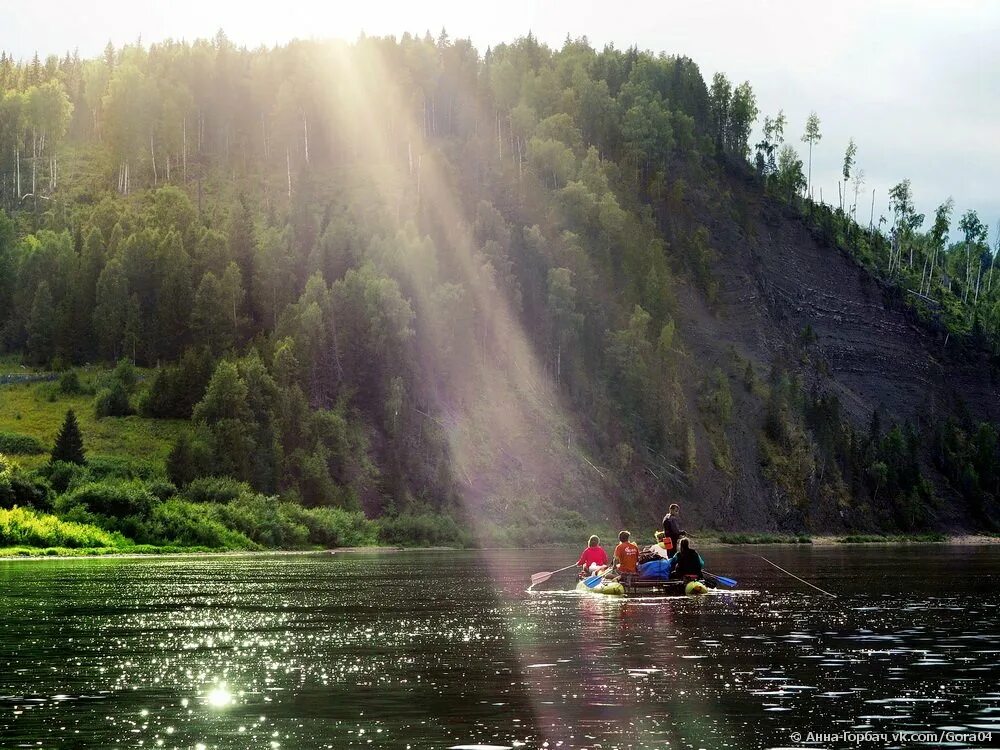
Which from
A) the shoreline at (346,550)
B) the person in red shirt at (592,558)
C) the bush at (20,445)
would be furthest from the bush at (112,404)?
the person in red shirt at (592,558)

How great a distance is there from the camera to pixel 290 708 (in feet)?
74.6

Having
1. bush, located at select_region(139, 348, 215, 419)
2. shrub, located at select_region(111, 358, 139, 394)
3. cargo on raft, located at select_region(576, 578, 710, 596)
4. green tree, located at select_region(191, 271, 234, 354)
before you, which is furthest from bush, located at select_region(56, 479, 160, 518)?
green tree, located at select_region(191, 271, 234, 354)

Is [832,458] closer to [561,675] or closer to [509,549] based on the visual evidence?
[509,549]

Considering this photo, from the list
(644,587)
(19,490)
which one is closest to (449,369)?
(19,490)

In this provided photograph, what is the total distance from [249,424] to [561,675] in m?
90.6

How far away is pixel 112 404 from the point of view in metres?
125

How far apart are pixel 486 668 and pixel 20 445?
93.6m

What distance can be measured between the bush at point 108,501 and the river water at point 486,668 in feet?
115

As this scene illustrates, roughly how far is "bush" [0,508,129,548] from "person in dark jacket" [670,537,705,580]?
46.7 metres

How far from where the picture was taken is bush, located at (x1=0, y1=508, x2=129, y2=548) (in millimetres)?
80062

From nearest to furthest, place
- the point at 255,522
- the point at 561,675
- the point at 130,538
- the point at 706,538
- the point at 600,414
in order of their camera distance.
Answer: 1. the point at 561,675
2. the point at 130,538
3. the point at 255,522
4. the point at 706,538
5. the point at 600,414

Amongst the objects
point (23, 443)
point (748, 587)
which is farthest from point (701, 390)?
point (748, 587)

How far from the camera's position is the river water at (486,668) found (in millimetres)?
20578

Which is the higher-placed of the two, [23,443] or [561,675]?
[23,443]
